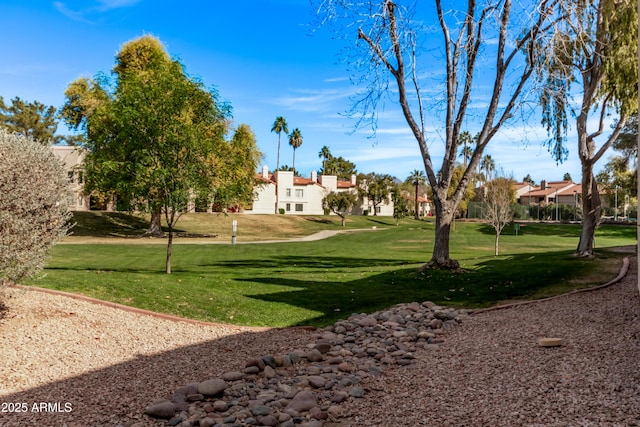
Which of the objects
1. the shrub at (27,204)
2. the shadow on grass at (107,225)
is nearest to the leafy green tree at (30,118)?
the shadow on grass at (107,225)

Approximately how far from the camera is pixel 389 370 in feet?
21.4

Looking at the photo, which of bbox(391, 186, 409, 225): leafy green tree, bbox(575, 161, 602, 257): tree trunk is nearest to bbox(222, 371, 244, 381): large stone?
bbox(575, 161, 602, 257): tree trunk

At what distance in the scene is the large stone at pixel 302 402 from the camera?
527 cm

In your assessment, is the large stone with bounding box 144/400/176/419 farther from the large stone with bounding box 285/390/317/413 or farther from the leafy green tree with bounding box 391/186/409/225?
the leafy green tree with bounding box 391/186/409/225

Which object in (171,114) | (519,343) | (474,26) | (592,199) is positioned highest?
(474,26)

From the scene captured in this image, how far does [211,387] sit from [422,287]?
8787mm

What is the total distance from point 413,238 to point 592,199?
2188 centimetres

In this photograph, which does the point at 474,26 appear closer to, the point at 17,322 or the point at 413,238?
the point at 17,322

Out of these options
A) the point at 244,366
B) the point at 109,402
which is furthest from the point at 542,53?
the point at 109,402

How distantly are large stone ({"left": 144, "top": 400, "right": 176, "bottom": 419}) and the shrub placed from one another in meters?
3.66

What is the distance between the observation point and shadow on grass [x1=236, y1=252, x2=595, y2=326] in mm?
11148

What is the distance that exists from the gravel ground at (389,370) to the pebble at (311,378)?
0.83 ft

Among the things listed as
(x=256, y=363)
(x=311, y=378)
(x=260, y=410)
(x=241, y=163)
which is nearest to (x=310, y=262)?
(x=256, y=363)

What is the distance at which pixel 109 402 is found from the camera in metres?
5.53
